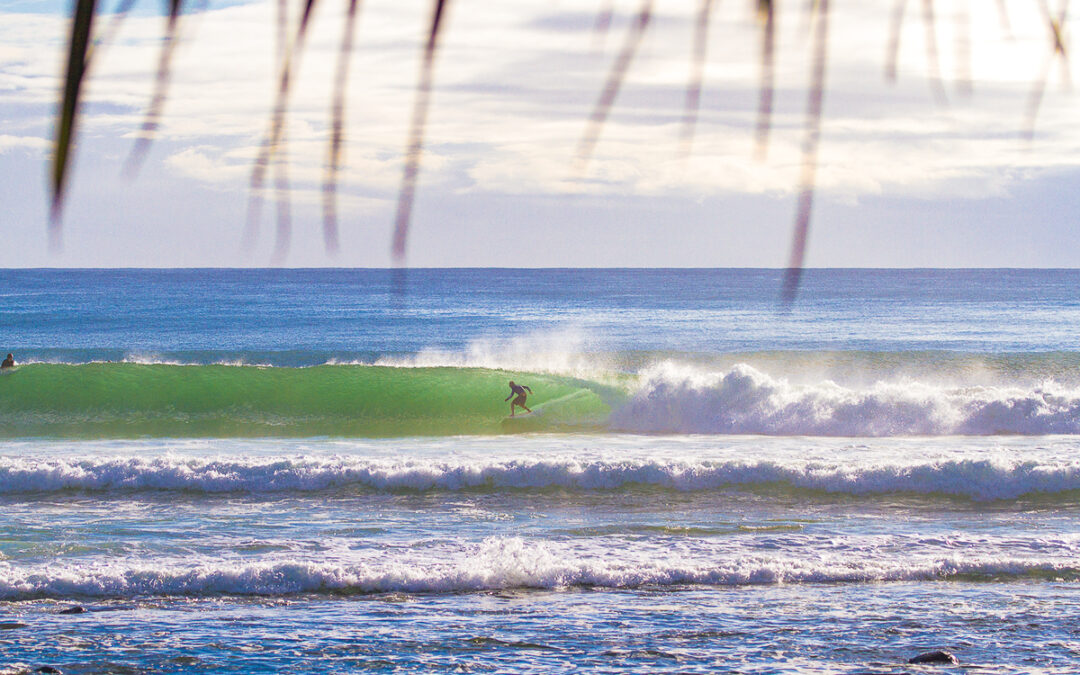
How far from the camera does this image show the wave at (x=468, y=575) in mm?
7727

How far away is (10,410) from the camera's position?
2170cm

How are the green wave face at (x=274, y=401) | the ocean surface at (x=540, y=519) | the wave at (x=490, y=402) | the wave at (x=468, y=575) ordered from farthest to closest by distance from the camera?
the green wave face at (x=274, y=401) < the wave at (x=490, y=402) < the wave at (x=468, y=575) < the ocean surface at (x=540, y=519)

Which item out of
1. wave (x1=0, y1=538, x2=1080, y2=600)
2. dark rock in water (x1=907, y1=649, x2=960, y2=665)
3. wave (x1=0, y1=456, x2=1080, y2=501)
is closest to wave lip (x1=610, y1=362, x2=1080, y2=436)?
wave (x1=0, y1=456, x2=1080, y2=501)

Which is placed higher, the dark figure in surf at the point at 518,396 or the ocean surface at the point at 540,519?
the dark figure in surf at the point at 518,396

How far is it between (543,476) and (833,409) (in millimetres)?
9116

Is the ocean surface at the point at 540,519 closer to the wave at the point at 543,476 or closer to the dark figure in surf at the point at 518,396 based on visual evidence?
the wave at the point at 543,476

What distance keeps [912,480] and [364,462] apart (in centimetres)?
687

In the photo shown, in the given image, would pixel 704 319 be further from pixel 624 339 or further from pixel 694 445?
pixel 694 445

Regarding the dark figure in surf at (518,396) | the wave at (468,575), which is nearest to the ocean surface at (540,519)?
the wave at (468,575)

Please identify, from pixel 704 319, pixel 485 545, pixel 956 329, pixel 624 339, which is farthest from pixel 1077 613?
pixel 704 319

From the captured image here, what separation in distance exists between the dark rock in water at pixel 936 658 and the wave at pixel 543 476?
6.12 metres

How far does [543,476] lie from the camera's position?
12.6 meters

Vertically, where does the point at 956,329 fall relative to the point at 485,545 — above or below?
above

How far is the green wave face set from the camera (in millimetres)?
20531
